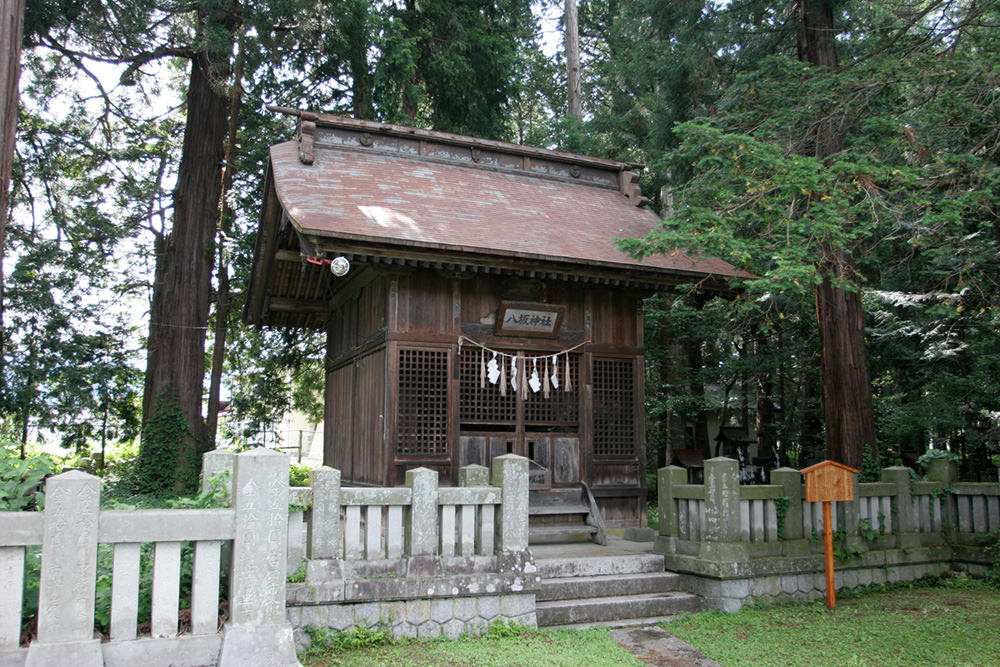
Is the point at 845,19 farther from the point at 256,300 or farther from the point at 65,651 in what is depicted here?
the point at 65,651

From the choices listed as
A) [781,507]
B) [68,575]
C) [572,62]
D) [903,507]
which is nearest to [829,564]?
[781,507]

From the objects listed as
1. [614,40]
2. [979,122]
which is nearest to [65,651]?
[979,122]

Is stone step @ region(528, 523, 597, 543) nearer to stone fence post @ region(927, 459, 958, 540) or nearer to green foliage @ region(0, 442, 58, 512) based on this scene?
stone fence post @ region(927, 459, 958, 540)

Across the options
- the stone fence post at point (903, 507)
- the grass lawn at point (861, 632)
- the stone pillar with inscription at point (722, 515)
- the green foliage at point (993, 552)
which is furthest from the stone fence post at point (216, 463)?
the green foliage at point (993, 552)

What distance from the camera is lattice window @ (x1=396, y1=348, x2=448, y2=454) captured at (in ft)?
32.1

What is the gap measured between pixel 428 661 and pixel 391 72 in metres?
15.2

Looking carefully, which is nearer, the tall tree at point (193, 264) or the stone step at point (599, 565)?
the stone step at point (599, 565)

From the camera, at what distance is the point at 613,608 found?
7762 millimetres

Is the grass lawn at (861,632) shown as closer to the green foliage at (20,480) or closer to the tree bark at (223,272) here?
the green foliage at (20,480)

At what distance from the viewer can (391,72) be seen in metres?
18.1

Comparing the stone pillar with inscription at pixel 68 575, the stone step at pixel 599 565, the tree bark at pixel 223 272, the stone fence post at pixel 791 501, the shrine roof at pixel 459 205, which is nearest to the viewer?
the stone pillar with inscription at pixel 68 575

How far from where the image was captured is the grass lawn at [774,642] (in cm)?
638

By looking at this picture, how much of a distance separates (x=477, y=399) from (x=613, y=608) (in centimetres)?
354

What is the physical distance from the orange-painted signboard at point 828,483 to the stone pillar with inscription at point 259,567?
19.3 ft
